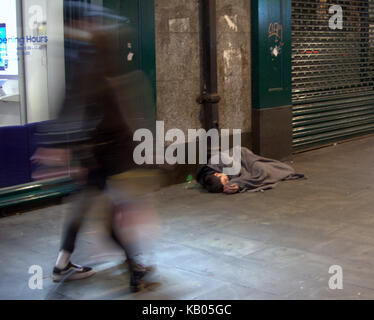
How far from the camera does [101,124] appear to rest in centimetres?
399

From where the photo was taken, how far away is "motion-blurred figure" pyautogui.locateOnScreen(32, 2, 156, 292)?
394 cm

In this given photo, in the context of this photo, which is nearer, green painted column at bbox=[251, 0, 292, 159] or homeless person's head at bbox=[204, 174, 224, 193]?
homeless person's head at bbox=[204, 174, 224, 193]

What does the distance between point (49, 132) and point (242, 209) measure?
221cm

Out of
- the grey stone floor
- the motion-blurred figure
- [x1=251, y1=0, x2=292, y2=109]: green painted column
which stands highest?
[x1=251, y1=0, x2=292, y2=109]: green painted column

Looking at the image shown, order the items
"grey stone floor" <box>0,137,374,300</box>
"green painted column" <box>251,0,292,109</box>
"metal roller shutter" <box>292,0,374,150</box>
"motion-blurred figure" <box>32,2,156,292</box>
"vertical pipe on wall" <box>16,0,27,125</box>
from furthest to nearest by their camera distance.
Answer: "metal roller shutter" <box>292,0,374,150</box>
"green painted column" <box>251,0,292,109</box>
"vertical pipe on wall" <box>16,0,27,125</box>
"grey stone floor" <box>0,137,374,300</box>
"motion-blurred figure" <box>32,2,156,292</box>

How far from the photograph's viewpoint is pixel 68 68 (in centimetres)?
652

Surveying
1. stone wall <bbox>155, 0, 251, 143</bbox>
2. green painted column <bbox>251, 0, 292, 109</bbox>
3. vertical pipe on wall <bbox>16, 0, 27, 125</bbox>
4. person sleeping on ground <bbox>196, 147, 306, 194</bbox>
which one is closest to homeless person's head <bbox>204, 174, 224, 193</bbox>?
person sleeping on ground <bbox>196, 147, 306, 194</bbox>

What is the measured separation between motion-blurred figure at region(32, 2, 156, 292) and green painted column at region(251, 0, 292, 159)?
468 cm

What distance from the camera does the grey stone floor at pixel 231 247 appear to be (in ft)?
13.3

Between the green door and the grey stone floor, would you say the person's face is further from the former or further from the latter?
the green door

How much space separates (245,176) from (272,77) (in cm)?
219
